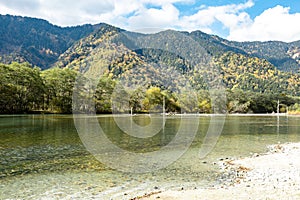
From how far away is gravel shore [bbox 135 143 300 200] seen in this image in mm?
9430

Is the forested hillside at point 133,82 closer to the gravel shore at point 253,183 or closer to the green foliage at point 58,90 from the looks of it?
the green foliage at point 58,90

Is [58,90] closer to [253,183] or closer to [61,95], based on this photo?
[61,95]

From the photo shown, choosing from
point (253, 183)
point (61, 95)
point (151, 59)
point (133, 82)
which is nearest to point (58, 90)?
point (61, 95)

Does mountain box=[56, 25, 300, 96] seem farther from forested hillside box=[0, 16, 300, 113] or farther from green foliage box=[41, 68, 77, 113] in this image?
green foliage box=[41, 68, 77, 113]

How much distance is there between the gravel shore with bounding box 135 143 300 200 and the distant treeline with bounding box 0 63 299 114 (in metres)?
68.1

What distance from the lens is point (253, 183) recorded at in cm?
1116

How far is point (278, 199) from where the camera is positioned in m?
8.76

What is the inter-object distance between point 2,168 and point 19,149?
6144 millimetres

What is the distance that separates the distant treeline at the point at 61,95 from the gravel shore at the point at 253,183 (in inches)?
2681

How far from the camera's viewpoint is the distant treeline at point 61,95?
245 feet

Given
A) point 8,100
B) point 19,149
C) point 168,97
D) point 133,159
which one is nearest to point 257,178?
point 133,159

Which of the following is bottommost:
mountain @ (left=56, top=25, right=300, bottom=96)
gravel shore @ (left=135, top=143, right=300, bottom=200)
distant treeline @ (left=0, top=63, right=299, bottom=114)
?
gravel shore @ (left=135, top=143, right=300, bottom=200)

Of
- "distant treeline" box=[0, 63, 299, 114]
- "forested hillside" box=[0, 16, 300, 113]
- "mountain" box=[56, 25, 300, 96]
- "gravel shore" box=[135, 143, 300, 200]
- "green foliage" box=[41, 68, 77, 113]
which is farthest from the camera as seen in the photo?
"green foliage" box=[41, 68, 77, 113]

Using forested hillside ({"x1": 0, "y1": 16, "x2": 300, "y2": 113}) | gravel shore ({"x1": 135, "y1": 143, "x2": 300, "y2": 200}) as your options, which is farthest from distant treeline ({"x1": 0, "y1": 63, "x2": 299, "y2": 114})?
gravel shore ({"x1": 135, "y1": 143, "x2": 300, "y2": 200})
